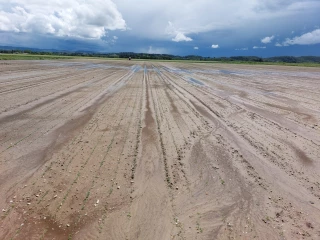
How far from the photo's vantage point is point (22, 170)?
636cm

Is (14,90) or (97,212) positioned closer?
(97,212)

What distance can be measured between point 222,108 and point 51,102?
964cm

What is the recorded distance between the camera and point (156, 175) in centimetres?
637

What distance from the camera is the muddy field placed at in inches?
181

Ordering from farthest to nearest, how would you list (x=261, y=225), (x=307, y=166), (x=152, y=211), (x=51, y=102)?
(x=51, y=102), (x=307, y=166), (x=152, y=211), (x=261, y=225)

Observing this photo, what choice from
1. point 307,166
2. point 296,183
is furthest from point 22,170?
point 307,166

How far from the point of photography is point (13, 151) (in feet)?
24.4

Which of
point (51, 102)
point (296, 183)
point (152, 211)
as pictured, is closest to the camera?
point (152, 211)

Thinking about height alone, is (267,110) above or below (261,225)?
below

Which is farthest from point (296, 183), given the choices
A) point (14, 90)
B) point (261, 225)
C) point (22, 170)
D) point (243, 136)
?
point (14, 90)

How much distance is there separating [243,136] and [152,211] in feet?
18.7

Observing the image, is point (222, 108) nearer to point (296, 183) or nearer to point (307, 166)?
point (307, 166)

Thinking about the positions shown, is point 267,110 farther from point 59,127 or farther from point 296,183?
point 59,127

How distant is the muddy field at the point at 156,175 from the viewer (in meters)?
4.60
